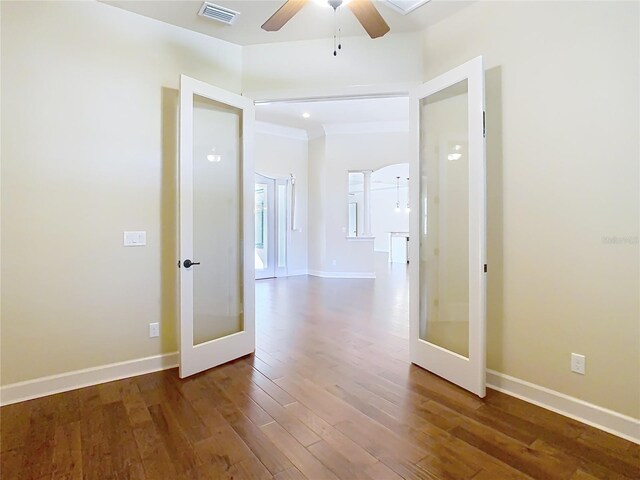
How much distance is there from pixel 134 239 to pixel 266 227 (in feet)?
16.9

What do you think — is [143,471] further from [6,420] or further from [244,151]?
[244,151]

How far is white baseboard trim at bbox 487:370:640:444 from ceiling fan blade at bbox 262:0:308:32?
9.38ft

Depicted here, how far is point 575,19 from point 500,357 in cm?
231

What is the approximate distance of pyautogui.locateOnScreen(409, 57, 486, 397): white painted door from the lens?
2.33 meters

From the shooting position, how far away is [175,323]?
2.90 metres

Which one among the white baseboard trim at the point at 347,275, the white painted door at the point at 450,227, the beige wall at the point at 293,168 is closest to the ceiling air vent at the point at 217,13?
the white painted door at the point at 450,227

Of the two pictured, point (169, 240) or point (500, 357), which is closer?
point (500, 357)

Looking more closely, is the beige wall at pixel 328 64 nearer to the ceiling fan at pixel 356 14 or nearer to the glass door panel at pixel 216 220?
the glass door panel at pixel 216 220

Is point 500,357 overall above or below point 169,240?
below

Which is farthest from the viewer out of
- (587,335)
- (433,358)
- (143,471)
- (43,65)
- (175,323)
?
(175,323)

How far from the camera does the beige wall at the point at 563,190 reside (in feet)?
6.21

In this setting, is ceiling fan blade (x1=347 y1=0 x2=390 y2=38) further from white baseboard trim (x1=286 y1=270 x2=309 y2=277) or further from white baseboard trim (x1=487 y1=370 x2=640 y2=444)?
white baseboard trim (x1=286 y1=270 x2=309 y2=277)

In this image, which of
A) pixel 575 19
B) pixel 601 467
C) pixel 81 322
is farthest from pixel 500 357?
pixel 81 322

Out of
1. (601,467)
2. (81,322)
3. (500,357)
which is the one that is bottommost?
(601,467)
